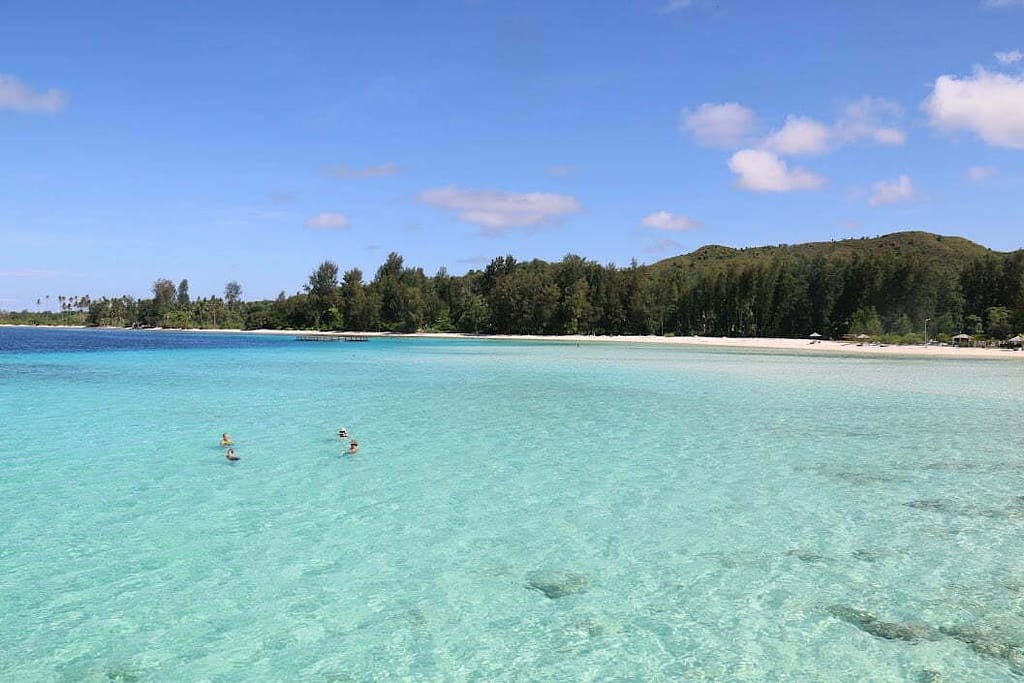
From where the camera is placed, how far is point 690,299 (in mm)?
108188

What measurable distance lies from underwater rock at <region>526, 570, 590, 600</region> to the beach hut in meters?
81.6

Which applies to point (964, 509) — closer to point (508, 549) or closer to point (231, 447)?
point (508, 549)

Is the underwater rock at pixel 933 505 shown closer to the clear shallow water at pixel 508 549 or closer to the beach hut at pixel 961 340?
the clear shallow water at pixel 508 549

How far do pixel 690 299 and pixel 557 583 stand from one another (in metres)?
104

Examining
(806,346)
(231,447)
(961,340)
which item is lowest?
(231,447)

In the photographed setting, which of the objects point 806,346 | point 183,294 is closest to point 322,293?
point 183,294

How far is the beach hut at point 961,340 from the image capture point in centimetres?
7431

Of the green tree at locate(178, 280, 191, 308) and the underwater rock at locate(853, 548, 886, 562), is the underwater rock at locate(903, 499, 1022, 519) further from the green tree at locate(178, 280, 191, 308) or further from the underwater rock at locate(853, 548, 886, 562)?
the green tree at locate(178, 280, 191, 308)

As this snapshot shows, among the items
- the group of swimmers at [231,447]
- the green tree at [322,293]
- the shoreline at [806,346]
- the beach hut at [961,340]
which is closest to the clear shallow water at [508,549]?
the group of swimmers at [231,447]

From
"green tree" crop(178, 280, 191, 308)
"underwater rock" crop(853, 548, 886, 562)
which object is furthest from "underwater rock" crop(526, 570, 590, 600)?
"green tree" crop(178, 280, 191, 308)

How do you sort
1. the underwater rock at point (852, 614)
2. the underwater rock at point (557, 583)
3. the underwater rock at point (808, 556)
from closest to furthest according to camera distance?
the underwater rock at point (852, 614) → the underwater rock at point (557, 583) → the underwater rock at point (808, 556)

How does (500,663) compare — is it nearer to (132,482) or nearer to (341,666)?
(341,666)

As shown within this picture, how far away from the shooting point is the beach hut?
74.3 m

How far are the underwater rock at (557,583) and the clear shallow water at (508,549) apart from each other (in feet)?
0.13
